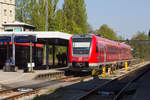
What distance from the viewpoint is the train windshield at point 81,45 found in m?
20.5

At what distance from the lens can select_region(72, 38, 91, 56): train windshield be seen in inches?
808

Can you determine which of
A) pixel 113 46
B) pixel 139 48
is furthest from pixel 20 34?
pixel 139 48

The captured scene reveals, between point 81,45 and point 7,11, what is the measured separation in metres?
44.9

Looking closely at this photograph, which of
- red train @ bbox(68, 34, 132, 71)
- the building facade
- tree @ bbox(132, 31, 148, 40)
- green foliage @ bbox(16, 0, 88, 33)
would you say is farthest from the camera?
tree @ bbox(132, 31, 148, 40)

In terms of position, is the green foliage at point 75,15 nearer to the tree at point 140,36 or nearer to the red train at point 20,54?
the red train at point 20,54

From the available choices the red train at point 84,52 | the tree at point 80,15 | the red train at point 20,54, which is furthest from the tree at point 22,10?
the red train at point 84,52

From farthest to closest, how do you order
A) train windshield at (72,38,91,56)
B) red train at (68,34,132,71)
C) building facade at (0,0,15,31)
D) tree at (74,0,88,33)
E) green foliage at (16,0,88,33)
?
tree at (74,0,88,33) < building facade at (0,0,15,31) < green foliage at (16,0,88,33) < train windshield at (72,38,91,56) < red train at (68,34,132,71)

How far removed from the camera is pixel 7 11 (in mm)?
61812

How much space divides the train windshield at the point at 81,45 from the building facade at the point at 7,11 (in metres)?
41.9

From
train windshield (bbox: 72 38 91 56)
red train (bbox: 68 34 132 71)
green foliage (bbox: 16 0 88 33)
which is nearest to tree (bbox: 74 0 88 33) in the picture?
green foliage (bbox: 16 0 88 33)

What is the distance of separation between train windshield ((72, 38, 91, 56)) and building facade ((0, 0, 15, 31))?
4193 centimetres

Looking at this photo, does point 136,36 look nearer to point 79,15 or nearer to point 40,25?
point 79,15

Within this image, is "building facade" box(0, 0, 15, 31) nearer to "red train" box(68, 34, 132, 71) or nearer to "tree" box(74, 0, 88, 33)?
"tree" box(74, 0, 88, 33)

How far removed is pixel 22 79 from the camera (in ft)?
59.7
